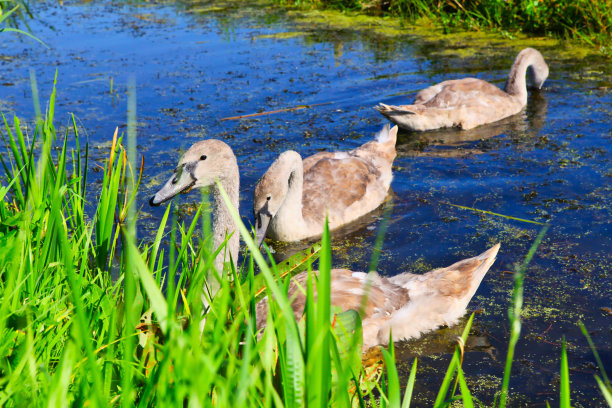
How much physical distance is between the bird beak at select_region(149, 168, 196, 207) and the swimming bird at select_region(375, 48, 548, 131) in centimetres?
357

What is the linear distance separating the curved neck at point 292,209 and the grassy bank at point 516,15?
252 inches

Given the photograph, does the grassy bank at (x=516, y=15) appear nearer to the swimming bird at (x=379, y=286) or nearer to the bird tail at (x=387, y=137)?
the bird tail at (x=387, y=137)

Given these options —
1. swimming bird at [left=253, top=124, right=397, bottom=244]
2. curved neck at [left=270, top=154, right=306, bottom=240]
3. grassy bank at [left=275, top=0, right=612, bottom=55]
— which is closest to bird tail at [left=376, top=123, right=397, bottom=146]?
swimming bird at [left=253, top=124, right=397, bottom=244]

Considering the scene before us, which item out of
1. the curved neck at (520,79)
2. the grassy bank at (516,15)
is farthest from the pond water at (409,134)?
the grassy bank at (516,15)

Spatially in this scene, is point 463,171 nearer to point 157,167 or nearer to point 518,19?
point 157,167

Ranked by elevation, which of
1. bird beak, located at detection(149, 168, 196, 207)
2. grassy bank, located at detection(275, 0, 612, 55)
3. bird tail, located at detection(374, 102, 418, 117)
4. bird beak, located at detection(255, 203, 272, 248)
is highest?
grassy bank, located at detection(275, 0, 612, 55)

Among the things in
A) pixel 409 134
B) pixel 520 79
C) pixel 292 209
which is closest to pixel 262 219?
pixel 292 209

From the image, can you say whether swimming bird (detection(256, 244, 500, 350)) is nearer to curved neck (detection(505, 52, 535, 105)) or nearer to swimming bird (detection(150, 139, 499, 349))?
swimming bird (detection(150, 139, 499, 349))

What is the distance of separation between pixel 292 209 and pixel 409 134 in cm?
303

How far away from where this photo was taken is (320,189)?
20.0 ft

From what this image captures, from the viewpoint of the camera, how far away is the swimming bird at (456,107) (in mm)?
7726

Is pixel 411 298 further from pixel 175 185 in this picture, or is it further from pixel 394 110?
pixel 394 110

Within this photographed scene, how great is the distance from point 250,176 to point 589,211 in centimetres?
312

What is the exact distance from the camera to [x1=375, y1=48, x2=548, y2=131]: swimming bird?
7.73 meters
